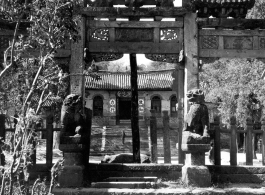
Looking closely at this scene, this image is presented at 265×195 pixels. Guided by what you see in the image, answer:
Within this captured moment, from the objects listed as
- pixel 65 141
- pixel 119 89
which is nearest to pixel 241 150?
pixel 119 89

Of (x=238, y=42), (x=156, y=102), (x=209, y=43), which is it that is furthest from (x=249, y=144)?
(x=156, y=102)

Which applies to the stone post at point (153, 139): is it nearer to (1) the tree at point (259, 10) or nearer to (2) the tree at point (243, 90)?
(1) the tree at point (259, 10)

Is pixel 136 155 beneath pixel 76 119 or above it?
beneath

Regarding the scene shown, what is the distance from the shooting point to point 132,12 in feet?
26.6

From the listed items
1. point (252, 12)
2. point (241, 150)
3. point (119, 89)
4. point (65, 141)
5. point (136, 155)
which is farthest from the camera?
point (119, 89)

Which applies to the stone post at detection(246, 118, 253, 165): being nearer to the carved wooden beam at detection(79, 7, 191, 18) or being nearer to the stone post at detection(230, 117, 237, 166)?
the stone post at detection(230, 117, 237, 166)

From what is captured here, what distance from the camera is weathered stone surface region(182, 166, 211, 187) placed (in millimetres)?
6770

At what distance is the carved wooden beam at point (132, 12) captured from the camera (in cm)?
803

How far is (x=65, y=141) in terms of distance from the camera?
6.77m

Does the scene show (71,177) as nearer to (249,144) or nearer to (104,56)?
(104,56)

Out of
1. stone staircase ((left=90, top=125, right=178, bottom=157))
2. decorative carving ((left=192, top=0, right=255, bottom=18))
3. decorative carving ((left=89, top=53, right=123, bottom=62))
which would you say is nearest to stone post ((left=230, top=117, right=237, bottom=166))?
decorative carving ((left=192, top=0, right=255, bottom=18))

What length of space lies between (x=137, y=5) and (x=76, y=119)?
302 cm

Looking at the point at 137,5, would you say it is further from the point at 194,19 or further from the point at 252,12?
the point at 252,12

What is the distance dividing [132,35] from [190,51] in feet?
4.39
